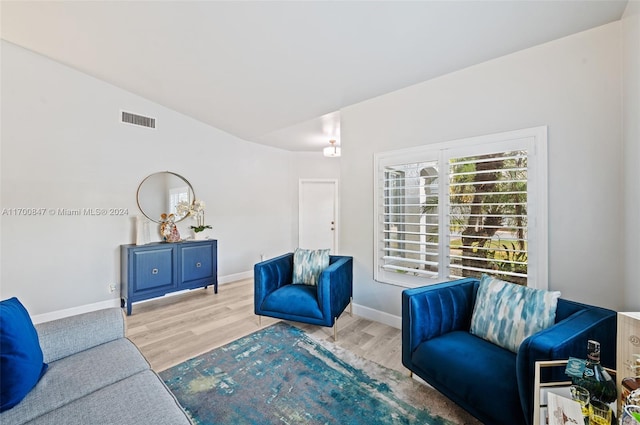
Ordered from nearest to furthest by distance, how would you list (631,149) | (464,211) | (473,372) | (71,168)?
(473,372)
(631,149)
(464,211)
(71,168)

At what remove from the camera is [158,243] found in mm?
3479

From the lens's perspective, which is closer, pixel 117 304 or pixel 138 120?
pixel 117 304

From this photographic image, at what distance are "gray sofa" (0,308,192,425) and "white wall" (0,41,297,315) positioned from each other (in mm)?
2063

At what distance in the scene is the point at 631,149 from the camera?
1516 millimetres

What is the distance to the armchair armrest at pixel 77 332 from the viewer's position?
4.51 feet

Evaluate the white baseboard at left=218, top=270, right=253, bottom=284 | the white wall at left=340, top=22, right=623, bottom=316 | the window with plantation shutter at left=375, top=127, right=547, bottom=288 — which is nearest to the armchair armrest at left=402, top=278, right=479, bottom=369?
the window with plantation shutter at left=375, top=127, right=547, bottom=288

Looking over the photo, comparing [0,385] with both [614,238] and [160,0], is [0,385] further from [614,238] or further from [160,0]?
[614,238]

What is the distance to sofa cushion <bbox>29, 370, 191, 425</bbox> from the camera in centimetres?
98

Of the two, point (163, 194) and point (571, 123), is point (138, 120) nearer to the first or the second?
point (163, 194)

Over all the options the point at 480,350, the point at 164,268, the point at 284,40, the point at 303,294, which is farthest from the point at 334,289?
the point at 164,268

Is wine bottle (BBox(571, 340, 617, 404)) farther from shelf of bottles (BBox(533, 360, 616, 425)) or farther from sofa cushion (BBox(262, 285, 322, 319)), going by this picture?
sofa cushion (BBox(262, 285, 322, 319))

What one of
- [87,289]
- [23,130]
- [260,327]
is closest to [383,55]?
[260,327]

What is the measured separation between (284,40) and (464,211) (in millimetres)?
2070

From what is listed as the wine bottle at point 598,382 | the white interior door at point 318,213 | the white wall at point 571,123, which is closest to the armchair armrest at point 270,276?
the white wall at point 571,123
